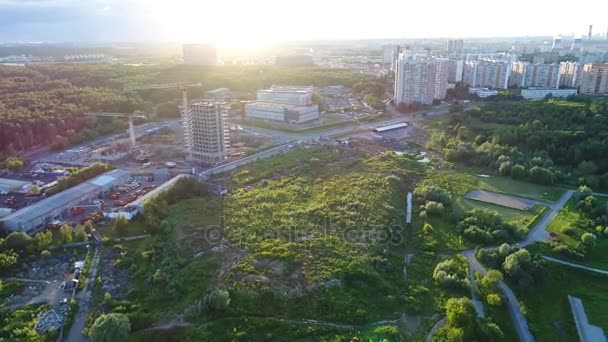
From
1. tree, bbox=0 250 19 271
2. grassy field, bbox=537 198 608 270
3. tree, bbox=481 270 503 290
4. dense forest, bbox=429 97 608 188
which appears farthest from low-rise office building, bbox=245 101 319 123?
tree, bbox=481 270 503 290

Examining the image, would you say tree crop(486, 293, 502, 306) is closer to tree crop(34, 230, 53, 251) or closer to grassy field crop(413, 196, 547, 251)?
grassy field crop(413, 196, 547, 251)

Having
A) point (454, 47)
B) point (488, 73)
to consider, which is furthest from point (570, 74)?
point (454, 47)

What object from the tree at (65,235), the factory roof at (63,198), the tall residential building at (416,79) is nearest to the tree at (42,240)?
the tree at (65,235)

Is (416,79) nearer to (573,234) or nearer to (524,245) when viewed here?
(573,234)

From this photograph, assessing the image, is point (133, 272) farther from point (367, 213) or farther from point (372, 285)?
point (367, 213)

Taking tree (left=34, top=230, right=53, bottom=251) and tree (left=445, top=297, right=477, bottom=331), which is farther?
tree (left=34, top=230, right=53, bottom=251)

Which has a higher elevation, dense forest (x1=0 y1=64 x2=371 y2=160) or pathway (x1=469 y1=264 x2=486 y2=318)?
dense forest (x1=0 y1=64 x2=371 y2=160)

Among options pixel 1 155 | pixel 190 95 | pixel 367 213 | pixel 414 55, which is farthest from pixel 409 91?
pixel 1 155

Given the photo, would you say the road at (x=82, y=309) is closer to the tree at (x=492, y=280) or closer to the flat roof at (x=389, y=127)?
the tree at (x=492, y=280)
